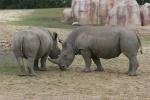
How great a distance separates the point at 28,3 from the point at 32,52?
40.2 metres

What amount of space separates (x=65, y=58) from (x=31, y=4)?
128 ft

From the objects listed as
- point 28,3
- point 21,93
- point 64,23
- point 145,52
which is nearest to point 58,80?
point 21,93

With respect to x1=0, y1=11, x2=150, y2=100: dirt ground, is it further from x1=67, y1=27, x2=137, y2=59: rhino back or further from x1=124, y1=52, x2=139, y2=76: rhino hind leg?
x1=67, y1=27, x2=137, y2=59: rhino back

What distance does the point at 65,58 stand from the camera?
13414 mm

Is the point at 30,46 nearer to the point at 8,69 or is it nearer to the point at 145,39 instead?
the point at 8,69

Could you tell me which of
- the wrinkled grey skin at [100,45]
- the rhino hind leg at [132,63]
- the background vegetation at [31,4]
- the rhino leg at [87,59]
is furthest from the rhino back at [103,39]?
the background vegetation at [31,4]

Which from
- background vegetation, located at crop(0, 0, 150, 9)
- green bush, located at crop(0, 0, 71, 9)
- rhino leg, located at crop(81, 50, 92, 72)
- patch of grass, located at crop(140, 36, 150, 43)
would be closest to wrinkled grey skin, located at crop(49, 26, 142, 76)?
rhino leg, located at crop(81, 50, 92, 72)

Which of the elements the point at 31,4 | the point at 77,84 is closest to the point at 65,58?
the point at 77,84

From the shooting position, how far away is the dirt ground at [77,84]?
9.63 meters

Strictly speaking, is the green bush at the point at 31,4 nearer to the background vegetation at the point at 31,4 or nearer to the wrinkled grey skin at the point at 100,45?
the background vegetation at the point at 31,4

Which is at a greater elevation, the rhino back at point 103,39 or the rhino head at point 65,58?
the rhino back at point 103,39

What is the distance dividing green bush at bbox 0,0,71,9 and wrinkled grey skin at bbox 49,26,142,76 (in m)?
38.5

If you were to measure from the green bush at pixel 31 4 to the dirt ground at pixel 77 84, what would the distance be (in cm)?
3749

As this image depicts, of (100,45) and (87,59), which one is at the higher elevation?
(100,45)
